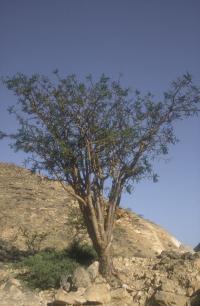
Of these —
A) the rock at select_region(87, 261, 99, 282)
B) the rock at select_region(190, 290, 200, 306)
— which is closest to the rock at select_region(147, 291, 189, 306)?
the rock at select_region(190, 290, 200, 306)

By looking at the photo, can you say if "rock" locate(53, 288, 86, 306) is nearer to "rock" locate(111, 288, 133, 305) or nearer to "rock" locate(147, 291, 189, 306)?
"rock" locate(111, 288, 133, 305)

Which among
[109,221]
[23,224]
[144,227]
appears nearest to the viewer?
[109,221]

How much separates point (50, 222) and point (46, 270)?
930 cm

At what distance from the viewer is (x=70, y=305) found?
10.7 m

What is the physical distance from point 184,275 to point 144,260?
3546mm

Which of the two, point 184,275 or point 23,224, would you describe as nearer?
point 184,275

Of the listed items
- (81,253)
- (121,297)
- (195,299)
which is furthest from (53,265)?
(195,299)

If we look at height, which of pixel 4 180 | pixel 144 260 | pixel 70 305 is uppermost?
pixel 4 180

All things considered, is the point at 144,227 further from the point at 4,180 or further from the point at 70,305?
the point at 70,305

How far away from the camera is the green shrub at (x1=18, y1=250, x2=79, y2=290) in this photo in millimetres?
12609

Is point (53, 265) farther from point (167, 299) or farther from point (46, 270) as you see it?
point (167, 299)

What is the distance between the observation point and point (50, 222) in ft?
72.7

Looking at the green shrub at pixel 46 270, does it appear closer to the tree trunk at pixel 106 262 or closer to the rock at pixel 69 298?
the tree trunk at pixel 106 262

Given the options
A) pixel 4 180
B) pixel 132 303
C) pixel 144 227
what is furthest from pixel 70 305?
pixel 4 180
